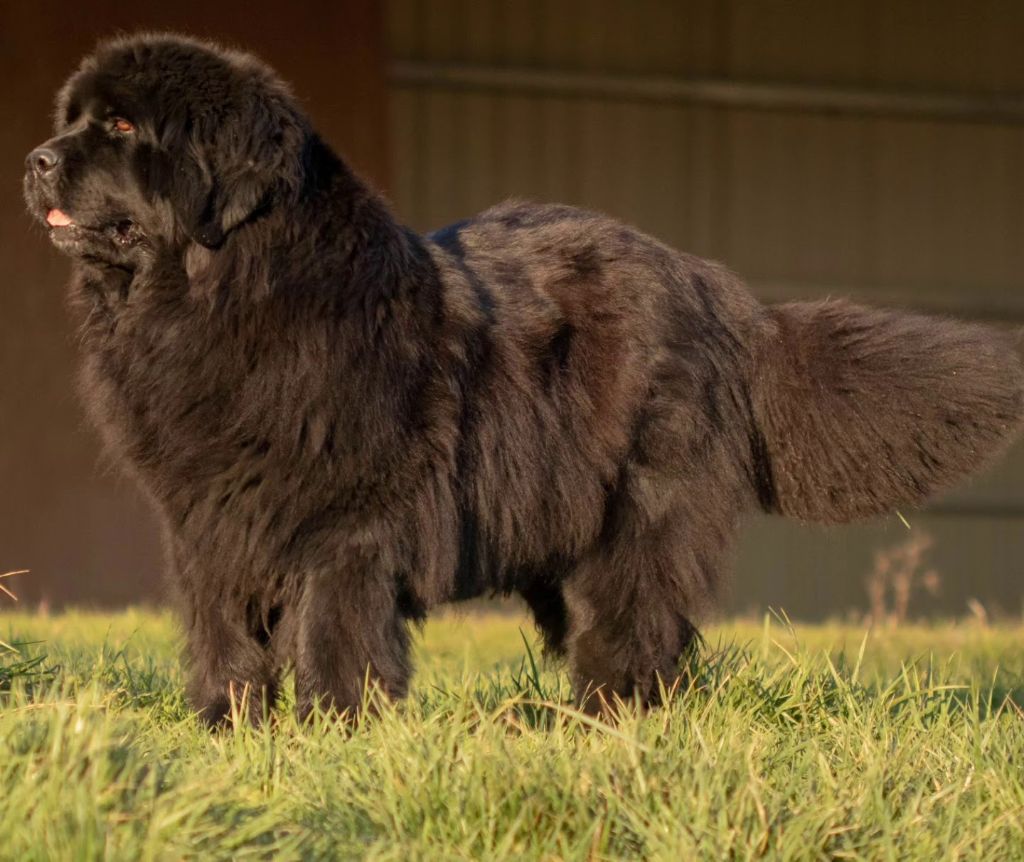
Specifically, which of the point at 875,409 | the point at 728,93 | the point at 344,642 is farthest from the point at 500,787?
the point at 728,93

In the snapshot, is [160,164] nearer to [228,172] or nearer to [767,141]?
[228,172]

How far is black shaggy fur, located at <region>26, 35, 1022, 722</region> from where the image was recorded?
3834 mm

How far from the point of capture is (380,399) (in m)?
3.85

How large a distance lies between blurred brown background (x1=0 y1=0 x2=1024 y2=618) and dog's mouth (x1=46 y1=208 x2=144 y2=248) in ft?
23.5

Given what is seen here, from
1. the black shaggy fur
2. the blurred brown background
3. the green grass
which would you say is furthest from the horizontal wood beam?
the green grass

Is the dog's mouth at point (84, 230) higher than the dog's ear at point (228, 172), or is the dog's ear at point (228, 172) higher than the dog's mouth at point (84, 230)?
the dog's ear at point (228, 172)

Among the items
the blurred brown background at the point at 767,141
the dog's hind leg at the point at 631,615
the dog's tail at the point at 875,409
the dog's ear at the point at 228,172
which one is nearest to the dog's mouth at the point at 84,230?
the dog's ear at the point at 228,172

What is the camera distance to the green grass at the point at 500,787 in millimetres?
2535

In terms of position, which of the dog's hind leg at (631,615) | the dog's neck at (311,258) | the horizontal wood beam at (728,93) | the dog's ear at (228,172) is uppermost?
the dog's ear at (228,172)

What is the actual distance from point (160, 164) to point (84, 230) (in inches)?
9.2

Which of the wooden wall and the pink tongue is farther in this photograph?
the wooden wall

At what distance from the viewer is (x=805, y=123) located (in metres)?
13.2

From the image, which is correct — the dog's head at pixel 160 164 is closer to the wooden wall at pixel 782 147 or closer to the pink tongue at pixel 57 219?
the pink tongue at pixel 57 219

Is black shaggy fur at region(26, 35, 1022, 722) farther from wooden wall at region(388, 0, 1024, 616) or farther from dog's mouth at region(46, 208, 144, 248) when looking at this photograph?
wooden wall at region(388, 0, 1024, 616)
